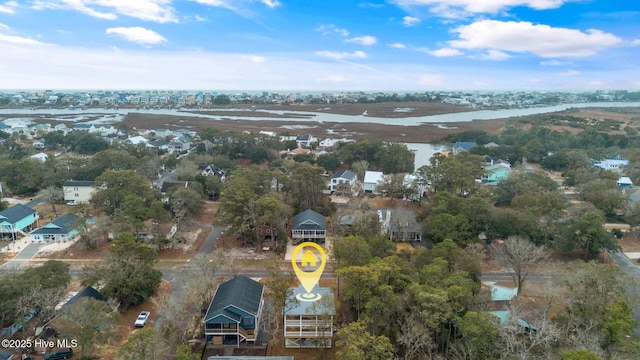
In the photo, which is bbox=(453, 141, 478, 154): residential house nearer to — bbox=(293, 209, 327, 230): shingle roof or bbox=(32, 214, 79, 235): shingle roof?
bbox=(293, 209, 327, 230): shingle roof

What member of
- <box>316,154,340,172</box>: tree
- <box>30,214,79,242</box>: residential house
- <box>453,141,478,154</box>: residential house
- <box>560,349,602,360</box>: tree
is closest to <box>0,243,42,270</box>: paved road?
<box>30,214,79,242</box>: residential house

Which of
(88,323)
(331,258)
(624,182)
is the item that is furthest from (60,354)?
(624,182)

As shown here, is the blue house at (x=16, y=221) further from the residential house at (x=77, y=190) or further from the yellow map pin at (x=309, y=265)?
the yellow map pin at (x=309, y=265)

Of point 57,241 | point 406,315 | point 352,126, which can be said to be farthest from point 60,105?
point 406,315

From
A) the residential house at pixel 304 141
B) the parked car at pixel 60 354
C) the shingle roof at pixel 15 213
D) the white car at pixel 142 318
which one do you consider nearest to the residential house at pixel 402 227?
the white car at pixel 142 318

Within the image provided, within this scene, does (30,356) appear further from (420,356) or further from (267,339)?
(420,356)
